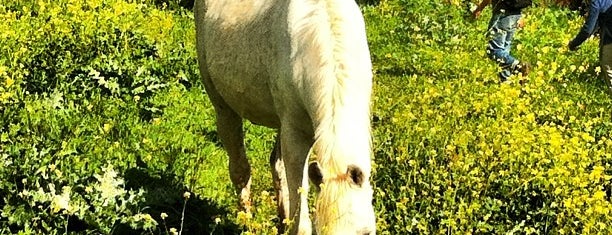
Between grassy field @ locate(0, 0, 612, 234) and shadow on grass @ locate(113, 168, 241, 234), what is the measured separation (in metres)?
0.01

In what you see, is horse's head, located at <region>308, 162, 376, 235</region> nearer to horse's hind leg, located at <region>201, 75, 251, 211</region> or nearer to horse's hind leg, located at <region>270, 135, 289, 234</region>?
horse's hind leg, located at <region>270, 135, 289, 234</region>

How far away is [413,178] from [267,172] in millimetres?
1375

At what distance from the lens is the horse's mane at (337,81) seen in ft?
9.96

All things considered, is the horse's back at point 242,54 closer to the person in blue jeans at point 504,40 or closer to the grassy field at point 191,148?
the grassy field at point 191,148

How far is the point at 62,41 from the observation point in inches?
303

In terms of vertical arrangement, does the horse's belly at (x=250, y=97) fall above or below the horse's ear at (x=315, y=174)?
below

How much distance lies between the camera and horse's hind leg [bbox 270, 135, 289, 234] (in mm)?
5250

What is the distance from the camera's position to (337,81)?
11.0ft

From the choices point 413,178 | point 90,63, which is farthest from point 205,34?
point 90,63

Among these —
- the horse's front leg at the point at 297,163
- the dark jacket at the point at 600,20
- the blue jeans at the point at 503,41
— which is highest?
the horse's front leg at the point at 297,163

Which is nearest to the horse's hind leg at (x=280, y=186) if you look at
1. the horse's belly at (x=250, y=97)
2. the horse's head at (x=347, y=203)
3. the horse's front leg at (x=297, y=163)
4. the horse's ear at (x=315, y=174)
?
the horse's belly at (x=250, y=97)

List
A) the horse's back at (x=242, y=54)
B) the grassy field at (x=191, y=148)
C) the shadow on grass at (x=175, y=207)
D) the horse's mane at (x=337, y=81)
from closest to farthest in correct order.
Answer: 1. the horse's mane at (x=337, y=81)
2. the horse's back at (x=242, y=54)
3. the grassy field at (x=191, y=148)
4. the shadow on grass at (x=175, y=207)

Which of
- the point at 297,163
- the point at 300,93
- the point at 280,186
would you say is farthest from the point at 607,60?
the point at 300,93

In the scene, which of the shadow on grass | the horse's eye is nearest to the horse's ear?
the horse's eye
